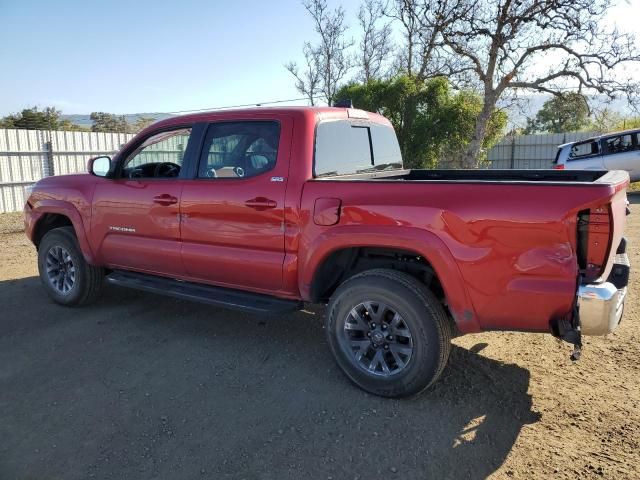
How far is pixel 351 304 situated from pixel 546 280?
1265 millimetres

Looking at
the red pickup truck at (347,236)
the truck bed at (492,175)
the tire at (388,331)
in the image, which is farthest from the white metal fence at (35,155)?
the tire at (388,331)

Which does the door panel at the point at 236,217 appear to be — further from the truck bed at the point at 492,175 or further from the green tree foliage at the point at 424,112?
the green tree foliage at the point at 424,112

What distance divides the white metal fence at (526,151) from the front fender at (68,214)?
1768 cm

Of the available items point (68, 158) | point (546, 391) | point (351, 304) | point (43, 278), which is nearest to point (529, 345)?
point (546, 391)

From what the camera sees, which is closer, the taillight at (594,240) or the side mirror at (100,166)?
the taillight at (594,240)

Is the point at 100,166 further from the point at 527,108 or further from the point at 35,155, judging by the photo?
the point at 527,108

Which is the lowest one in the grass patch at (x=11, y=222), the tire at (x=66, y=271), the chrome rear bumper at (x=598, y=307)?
the grass patch at (x=11, y=222)

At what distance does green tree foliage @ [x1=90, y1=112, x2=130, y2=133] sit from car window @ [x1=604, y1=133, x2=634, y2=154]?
657 inches

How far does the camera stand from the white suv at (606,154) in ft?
46.0

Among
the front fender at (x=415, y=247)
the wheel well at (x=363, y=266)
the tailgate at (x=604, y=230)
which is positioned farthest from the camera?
the wheel well at (x=363, y=266)

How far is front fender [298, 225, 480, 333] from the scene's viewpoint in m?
3.13

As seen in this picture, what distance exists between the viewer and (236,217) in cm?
404

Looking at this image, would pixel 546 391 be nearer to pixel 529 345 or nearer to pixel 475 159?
pixel 529 345

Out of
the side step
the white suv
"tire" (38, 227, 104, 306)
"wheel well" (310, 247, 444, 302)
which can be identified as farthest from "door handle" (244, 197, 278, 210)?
the white suv
